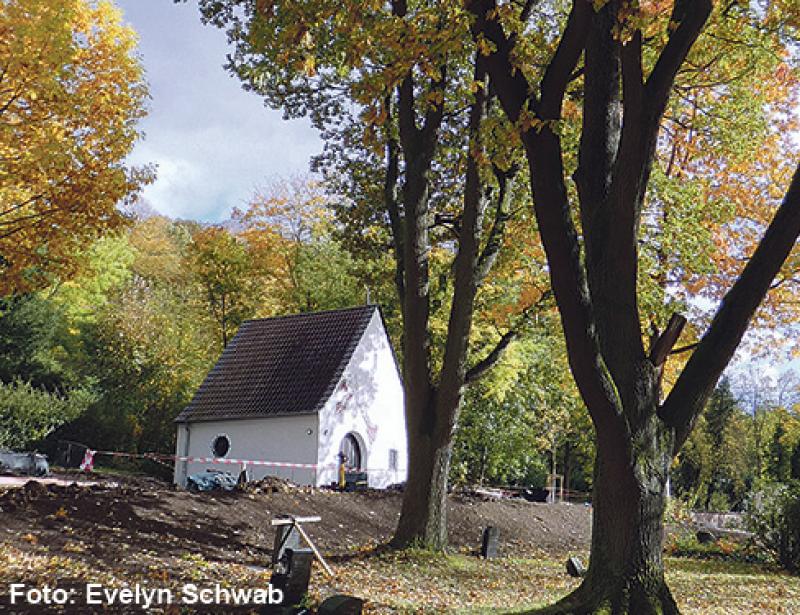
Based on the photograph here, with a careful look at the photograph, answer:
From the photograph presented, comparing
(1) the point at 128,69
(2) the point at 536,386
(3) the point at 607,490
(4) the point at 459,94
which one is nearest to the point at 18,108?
(1) the point at 128,69

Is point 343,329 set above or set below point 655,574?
above

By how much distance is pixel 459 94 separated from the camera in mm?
13328

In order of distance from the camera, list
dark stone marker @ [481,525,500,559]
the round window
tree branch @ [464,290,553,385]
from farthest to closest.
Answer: the round window < dark stone marker @ [481,525,500,559] < tree branch @ [464,290,553,385]

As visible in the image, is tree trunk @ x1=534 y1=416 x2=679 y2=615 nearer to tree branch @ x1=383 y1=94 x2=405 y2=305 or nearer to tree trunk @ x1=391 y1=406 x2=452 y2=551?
tree trunk @ x1=391 y1=406 x2=452 y2=551

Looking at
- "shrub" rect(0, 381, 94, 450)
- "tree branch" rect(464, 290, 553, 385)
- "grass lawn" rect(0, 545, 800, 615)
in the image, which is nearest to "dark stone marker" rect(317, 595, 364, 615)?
"grass lawn" rect(0, 545, 800, 615)

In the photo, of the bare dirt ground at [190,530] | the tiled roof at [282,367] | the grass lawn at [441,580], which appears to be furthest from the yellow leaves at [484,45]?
the tiled roof at [282,367]

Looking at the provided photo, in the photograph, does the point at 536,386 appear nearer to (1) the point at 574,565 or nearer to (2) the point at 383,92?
(1) the point at 574,565

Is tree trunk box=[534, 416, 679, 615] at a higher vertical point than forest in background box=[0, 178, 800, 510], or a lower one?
lower

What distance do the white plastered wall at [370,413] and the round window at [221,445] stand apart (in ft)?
12.0

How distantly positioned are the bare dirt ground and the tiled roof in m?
8.25

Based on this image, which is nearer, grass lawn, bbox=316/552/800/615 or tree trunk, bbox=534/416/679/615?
tree trunk, bbox=534/416/679/615

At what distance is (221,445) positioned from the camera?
2706 cm

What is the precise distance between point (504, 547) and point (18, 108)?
11973mm

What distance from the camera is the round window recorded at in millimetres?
26812
